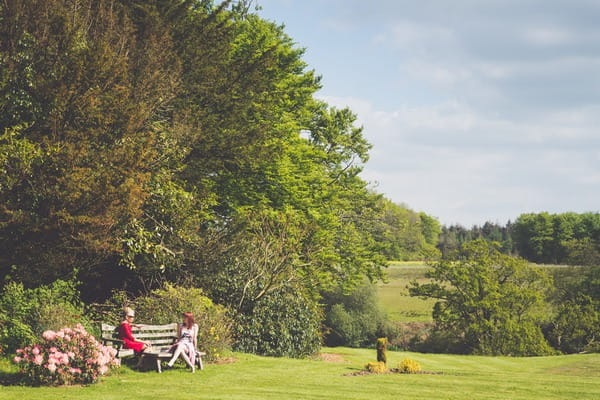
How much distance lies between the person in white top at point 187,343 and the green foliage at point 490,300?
22.4 metres

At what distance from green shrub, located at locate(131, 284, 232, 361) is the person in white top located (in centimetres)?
189

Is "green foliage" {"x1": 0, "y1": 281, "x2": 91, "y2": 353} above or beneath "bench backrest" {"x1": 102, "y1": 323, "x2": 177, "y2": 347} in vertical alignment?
above

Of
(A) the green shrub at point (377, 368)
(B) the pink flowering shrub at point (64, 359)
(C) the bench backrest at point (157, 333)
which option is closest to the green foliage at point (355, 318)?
(A) the green shrub at point (377, 368)

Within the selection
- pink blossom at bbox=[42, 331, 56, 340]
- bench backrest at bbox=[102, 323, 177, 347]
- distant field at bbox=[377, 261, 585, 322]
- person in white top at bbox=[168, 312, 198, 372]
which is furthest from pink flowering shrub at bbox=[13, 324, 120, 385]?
distant field at bbox=[377, 261, 585, 322]

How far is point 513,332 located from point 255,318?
58.2 feet

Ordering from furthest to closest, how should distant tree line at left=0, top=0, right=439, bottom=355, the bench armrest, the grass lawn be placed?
distant tree line at left=0, top=0, right=439, bottom=355
the bench armrest
the grass lawn

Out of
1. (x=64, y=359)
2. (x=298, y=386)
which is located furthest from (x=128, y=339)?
(x=298, y=386)

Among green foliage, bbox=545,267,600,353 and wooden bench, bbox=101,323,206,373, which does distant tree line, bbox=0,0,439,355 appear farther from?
green foliage, bbox=545,267,600,353

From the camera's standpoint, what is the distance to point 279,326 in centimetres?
2297

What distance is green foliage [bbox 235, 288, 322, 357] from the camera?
2230cm

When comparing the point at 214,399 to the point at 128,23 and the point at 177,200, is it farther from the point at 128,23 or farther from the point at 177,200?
the point at 128,23

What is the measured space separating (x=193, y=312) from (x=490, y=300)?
21727 mm

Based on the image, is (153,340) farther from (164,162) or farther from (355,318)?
(355,318)

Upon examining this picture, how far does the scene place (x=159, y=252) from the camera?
21281mm
